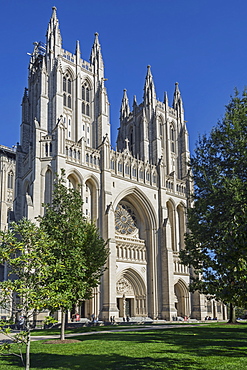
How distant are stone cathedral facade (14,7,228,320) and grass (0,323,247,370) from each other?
74.3ft

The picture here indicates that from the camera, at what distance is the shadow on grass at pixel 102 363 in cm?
1282

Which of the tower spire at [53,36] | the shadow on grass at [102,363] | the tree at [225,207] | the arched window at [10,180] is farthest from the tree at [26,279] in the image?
the arched window at [10,180]

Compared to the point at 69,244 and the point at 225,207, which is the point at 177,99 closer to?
the point at 69,244

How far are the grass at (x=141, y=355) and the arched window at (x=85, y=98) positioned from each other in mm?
35956

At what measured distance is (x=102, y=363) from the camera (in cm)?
1366

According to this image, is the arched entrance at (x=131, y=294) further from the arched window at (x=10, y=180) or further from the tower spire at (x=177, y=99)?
the tower spire at (x=177, y=99)

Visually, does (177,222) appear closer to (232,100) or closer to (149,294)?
(149,294)

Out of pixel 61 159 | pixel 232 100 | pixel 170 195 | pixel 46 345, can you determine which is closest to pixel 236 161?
pixel 232 100

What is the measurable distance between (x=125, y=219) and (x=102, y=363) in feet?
119

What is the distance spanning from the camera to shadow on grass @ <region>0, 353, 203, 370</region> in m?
12.8

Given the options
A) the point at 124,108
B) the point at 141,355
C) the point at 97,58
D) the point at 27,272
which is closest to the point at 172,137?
the point at 124,108

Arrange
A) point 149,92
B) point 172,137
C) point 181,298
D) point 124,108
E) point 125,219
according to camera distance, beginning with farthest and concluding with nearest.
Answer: point 124,108
point 172,137
point 149,92
point 181,298
point 125,219

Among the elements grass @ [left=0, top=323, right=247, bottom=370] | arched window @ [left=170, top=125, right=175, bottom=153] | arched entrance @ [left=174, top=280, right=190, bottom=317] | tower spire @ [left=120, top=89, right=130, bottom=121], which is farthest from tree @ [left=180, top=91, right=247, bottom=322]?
tower spire @ [left=120, top=89, right=130, bottom=121]

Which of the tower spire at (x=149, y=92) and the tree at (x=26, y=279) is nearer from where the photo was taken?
the tree at (x=26, y=279)
